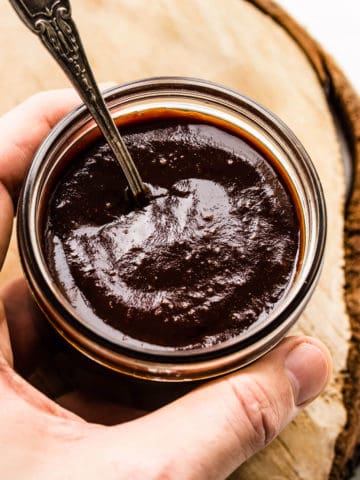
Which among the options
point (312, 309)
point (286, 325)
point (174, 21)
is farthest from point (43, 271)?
point (174, 21)

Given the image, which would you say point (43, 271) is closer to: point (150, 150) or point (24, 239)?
point (24, 239)

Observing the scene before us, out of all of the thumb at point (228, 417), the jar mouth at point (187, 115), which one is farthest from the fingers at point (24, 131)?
the thumb at point (228, 417)

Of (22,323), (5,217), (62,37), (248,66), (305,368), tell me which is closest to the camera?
(62,37)

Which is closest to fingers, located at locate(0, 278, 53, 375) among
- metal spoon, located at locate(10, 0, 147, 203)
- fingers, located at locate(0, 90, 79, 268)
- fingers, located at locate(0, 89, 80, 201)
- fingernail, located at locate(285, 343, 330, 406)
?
fingers, located at locate(0, 90, 79, 268)

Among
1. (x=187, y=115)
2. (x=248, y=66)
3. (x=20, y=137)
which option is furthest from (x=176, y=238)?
(x=248, y=66)

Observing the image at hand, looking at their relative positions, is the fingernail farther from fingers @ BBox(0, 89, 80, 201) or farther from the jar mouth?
fingers @ BBox(0, 89, 80, 201)

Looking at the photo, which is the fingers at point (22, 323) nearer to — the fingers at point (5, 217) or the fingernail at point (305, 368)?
the fingers at point (5, 217)

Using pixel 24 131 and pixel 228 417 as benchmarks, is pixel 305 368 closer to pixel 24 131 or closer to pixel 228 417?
pixel 228 417
